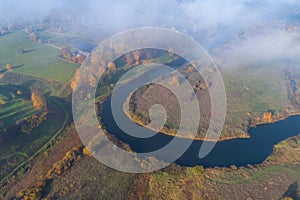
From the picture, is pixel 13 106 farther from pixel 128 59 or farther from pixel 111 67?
pixel 128 59

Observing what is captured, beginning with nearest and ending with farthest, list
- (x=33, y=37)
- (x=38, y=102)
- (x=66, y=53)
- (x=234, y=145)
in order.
→ (x=234, y=145) < (x=38, y=102) < (x=66, y=53) < (x=33, y=37)

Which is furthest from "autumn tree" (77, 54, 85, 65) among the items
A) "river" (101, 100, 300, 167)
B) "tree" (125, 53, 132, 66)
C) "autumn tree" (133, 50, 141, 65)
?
"river" (101, 100, 300, 167)

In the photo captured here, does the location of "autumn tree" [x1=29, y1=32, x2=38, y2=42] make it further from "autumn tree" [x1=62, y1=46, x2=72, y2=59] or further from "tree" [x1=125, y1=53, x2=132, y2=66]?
"tree" [x1=125, y1=53, x2=132, y2=66]

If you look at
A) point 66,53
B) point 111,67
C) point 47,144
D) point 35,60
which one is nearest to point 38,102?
point 47,144

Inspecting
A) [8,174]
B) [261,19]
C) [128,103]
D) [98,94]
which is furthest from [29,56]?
[261,19]

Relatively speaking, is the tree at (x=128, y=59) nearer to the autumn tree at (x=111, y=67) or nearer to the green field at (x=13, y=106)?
the autumn tree at (x=111, y=67)

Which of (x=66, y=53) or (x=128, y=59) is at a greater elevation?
(x=128, y=59)

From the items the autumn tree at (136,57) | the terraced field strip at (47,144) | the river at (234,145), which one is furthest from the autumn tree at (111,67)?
the river at (234,145)

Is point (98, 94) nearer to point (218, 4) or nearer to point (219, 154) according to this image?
point (219, 154)
